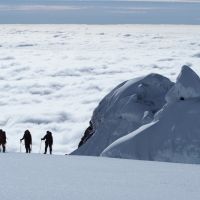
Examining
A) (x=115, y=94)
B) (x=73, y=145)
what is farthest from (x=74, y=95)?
(x=115, y=94)

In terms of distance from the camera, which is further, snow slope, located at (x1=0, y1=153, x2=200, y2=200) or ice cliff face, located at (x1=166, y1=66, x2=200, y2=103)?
ice cliff face, located at (x1=166, y1=66, x2=200, y2=103)

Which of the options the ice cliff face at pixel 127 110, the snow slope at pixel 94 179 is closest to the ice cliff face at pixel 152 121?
the ice cliff face at pixel 127 110

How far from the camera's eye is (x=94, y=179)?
12898 mm

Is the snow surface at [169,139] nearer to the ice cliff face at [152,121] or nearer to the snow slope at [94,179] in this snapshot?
the ice cliff face at [152,121]

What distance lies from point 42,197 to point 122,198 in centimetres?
156

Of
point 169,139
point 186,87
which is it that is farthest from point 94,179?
point 186,87

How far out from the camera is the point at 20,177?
12.9m

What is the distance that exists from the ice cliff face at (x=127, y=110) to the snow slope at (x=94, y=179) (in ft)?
27.4

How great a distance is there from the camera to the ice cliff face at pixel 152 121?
19.5 metres

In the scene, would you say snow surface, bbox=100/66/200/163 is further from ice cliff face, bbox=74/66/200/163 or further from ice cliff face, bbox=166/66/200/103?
ice cliff face, bbox=166/66/200/103

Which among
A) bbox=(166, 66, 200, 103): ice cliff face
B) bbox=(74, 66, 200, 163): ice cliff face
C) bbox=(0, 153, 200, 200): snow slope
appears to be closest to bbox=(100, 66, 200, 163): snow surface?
bbox=(74, 66, 200, 163): ice cliff face

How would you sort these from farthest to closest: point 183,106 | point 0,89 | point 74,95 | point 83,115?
point 0,89 < point 74,95 < point 83,115 < point 183,106

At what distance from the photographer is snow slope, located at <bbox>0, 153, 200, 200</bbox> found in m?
10.9

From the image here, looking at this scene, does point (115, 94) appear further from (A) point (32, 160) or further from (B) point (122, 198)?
(B) point (122, 198)
